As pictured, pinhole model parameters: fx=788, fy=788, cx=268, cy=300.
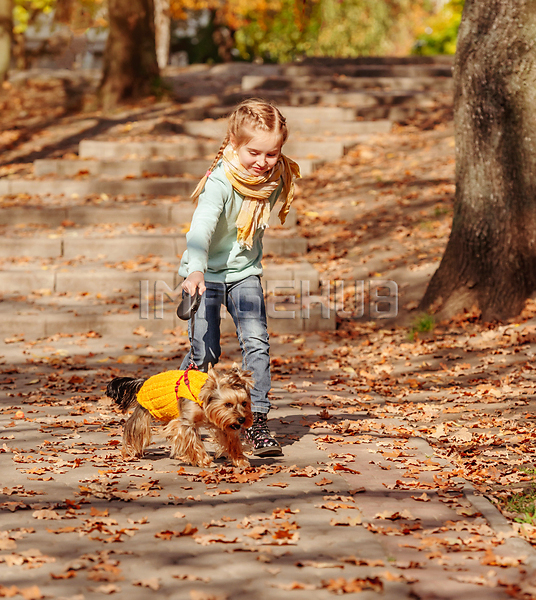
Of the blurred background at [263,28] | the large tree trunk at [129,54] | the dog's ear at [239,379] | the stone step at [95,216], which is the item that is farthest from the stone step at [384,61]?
the dog's ear at [239,379]

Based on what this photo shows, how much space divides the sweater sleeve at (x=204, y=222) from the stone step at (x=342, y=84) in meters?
14.6

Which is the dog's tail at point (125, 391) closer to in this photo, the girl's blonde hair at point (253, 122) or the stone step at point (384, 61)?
the girl's blonde hair at point (253, 122)

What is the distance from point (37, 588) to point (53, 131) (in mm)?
15296

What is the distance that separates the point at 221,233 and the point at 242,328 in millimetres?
623

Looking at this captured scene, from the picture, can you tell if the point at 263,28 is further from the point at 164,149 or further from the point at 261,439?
the point at 261,439

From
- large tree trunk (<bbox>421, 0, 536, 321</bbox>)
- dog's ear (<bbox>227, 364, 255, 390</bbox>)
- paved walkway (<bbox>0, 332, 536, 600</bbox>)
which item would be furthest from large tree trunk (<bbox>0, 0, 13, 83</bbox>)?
dog's ear (<bbox>227, 364, 255, 390</bbox>)

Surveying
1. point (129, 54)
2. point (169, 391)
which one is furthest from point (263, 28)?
point (169, 391)

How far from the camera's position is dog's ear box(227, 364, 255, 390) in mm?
4457

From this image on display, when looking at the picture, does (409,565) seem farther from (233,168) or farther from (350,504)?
(233,168)

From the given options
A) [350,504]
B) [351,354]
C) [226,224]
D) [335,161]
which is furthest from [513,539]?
[335,161]

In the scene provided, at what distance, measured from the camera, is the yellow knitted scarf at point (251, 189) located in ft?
15.8

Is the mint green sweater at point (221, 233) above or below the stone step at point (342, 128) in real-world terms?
below

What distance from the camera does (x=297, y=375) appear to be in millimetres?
7836

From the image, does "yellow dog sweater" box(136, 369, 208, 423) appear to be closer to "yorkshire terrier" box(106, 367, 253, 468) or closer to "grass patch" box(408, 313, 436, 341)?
"yorkshire terrier" box(106, 367, 253, 468)
